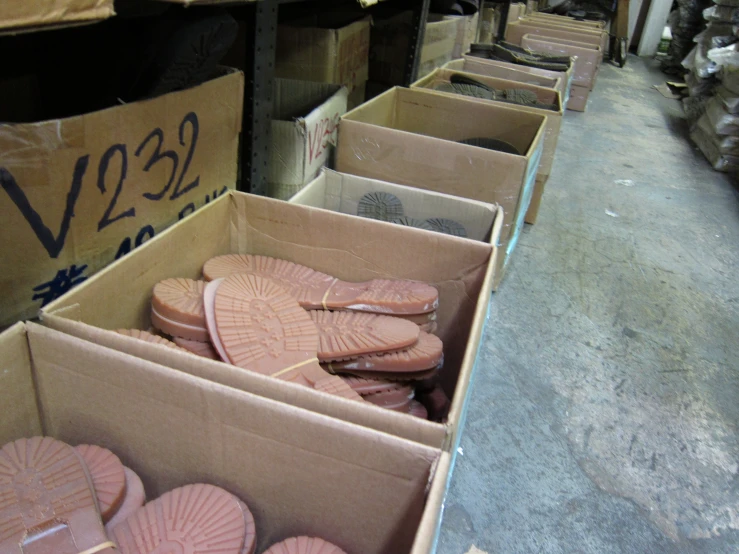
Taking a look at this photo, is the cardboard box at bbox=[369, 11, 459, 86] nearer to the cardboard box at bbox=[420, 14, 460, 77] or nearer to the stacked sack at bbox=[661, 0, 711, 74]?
the cardboard box at bbox=[420, 14, 460, 77]

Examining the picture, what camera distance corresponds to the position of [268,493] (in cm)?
59

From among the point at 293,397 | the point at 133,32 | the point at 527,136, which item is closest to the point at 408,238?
the point at 293,397

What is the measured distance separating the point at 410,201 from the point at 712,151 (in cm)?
315

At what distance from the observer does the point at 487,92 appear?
79.5 inches

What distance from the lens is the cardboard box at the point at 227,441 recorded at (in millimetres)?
519

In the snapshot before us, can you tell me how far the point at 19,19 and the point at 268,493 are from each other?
49 centimetres

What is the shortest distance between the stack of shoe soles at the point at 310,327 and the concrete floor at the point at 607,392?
369 mm

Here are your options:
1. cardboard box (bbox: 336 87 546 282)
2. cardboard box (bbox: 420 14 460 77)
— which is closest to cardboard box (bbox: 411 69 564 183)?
cardboard box (bbox: 420 14 460 77)

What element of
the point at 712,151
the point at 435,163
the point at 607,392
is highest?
the point at 435,163

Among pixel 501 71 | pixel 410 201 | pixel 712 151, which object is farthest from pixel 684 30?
pixel 410 201

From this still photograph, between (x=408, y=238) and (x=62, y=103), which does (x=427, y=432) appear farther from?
(x=62, y=103)

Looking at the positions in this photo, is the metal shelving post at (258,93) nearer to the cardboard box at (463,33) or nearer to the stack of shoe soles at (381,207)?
the stack of shoe soles at (381,207)

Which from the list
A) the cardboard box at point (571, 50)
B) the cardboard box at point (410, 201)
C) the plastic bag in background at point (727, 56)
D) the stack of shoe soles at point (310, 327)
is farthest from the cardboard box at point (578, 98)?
the stack of shoe soles at point (310, 327)

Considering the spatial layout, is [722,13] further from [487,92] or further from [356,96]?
[356,96]
